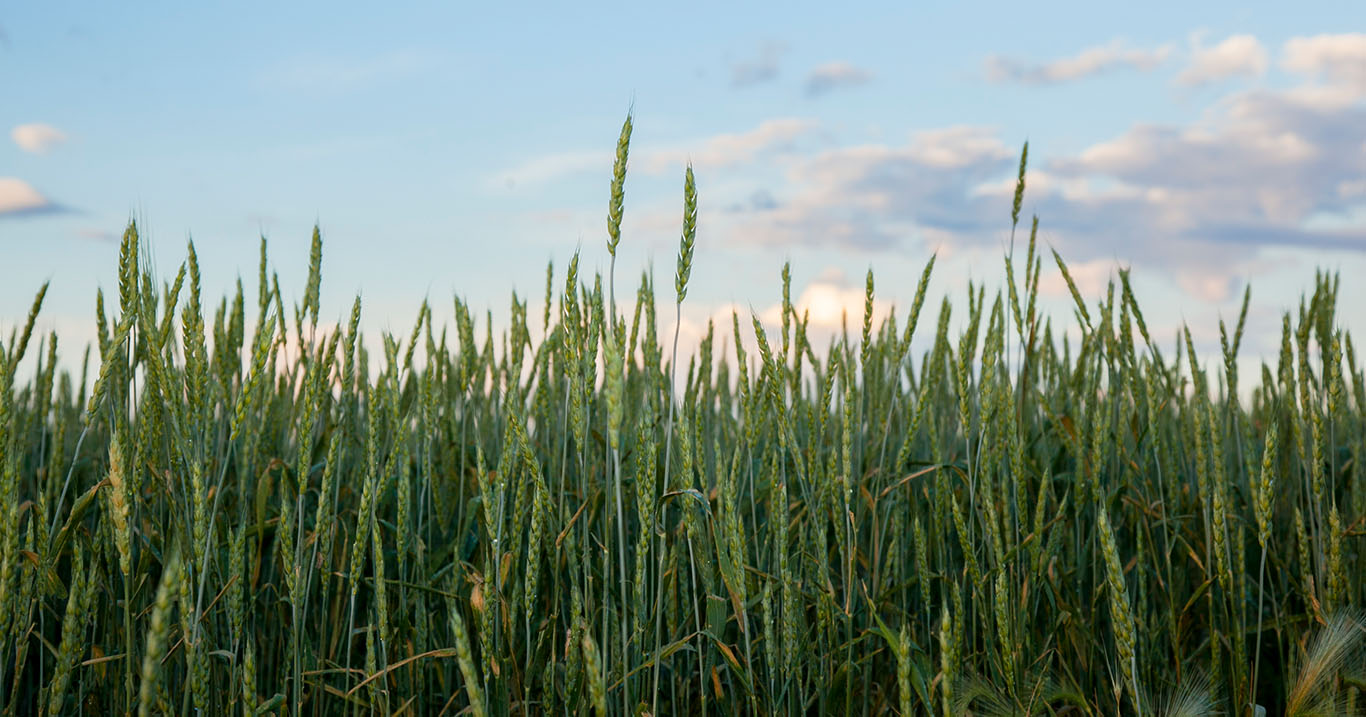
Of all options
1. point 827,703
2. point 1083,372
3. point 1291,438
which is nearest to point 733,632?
point 827,703

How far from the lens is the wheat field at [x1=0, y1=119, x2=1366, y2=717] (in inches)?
52.6

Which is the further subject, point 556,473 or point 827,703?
point 556,473

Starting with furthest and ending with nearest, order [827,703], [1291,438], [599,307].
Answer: [1291,438]
[827,703]
[599,307]

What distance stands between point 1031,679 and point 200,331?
141cm

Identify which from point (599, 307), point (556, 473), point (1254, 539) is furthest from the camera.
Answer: point (1254, 539)

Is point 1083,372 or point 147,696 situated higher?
point 1083,372

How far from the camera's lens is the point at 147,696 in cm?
89

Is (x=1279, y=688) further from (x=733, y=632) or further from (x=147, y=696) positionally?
(x=147, y=696)

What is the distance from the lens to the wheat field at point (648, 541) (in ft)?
4.38

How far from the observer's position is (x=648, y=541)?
120 centimetres

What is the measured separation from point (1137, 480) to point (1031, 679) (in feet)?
2.51

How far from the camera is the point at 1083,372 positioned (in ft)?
7.29

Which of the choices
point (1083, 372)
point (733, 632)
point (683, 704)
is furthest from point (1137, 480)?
point (683, 704)

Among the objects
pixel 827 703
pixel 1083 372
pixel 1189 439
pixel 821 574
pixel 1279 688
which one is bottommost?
pixel 1279 688
